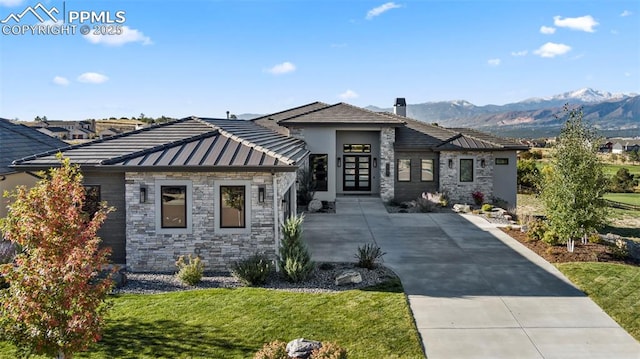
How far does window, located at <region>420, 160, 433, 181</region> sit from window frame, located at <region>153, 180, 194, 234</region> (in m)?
14.4

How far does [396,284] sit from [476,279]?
6.90ft

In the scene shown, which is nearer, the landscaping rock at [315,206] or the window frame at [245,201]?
the window frame at [245,201]

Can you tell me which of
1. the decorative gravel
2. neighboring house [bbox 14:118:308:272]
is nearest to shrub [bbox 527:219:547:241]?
the decorative gravel

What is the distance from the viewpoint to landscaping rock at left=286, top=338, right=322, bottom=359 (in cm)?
706

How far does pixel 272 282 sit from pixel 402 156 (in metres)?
14.0

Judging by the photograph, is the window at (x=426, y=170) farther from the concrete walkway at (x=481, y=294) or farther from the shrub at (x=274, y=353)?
the shrub at (x=274, y=353)

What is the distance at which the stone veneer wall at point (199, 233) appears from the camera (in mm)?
12203

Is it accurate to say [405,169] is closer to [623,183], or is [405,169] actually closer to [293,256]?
[293,256]

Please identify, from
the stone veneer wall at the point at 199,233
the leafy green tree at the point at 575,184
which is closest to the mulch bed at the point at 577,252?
the leafy green tree at the point at 575,184

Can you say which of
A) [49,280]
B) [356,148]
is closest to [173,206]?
[49,280]

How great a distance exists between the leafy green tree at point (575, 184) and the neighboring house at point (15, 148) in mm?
15094

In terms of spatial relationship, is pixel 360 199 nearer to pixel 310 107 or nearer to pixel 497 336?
pixel 310 107

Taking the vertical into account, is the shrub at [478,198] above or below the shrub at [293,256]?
above

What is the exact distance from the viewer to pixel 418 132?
83.5 ft
